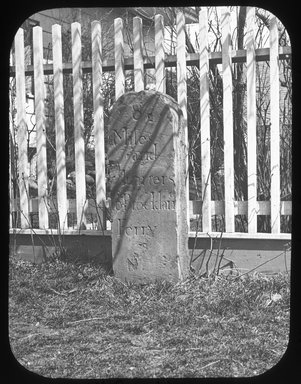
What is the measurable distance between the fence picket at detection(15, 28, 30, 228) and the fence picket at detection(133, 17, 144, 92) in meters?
1.11

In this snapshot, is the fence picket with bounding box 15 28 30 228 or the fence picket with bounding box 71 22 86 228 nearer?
the fence picket with bounding box 71 22 86 228

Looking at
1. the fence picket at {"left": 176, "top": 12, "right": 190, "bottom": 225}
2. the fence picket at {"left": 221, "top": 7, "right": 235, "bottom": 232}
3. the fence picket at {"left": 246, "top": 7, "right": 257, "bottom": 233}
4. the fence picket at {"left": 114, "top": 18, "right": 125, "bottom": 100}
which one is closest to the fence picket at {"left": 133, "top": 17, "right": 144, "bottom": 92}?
the fence picket at {"left": 114, "top": 18, "right": 125, "bottom": 100}

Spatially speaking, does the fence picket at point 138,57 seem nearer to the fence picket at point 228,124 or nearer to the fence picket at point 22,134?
the fence picket at point 228,124

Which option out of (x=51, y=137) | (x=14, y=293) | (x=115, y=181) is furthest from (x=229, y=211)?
(x=51, y=137)

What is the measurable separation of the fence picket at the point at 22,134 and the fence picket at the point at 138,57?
3.63 feet

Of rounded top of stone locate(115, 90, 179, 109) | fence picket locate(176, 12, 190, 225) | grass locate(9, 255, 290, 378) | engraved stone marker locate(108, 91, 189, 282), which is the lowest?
grass locate(9, 255, 290, 378)

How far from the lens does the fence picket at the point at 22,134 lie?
509 centimetres

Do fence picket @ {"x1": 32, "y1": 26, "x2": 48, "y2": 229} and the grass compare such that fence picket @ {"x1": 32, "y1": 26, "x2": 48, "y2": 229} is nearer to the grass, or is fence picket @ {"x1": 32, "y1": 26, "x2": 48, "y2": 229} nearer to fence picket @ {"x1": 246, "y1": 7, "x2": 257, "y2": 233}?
the grass

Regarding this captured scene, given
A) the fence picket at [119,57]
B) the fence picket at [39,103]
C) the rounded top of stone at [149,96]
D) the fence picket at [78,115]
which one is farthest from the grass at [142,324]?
the fence picket at [119,57]

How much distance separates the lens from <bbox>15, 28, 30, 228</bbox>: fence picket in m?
5.09

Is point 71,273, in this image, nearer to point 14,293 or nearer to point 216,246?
point 14,293

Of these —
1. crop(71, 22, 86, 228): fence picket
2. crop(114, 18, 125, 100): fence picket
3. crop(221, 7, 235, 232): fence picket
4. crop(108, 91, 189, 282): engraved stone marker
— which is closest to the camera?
crop(108, 91, 189, 282): engraved stone marker

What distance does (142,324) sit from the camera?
11.7 ft
